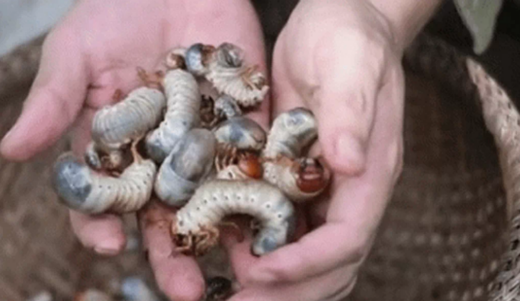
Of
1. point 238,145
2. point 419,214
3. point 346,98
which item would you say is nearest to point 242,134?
point 238,145

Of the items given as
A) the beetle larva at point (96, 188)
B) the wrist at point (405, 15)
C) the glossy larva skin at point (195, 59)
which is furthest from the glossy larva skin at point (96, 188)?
the wrist at point (405, 15)

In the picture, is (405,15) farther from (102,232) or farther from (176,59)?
(102,232)

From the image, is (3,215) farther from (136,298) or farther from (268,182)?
(268,182)

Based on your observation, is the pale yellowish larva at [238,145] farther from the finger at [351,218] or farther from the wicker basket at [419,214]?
the wicker basket at [419,214]

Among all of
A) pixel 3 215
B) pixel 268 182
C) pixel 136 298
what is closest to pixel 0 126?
pixel 3 215

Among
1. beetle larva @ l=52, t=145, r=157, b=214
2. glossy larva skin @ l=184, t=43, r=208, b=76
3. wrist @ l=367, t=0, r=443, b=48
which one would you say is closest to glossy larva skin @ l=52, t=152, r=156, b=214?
beetle larva @ l=52, t=145, r=157, b=214

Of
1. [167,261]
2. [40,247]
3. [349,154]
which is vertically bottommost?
[40,247]

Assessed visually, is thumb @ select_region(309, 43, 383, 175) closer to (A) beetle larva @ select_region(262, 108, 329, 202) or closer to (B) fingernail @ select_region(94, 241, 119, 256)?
(A) beetle larva @ select_region(262, 108, 329, 202)
